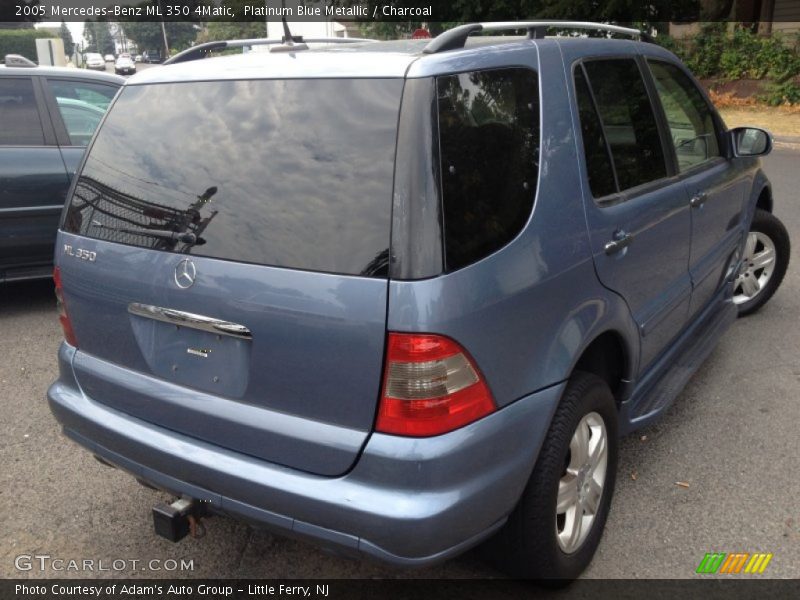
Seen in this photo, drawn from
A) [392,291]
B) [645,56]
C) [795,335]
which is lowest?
[795,335]

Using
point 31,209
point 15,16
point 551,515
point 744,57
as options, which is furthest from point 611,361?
point 15,16

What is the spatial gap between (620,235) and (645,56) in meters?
1.11

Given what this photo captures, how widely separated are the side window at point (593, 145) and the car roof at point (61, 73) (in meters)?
3.84

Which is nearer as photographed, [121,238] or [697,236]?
[121,238]

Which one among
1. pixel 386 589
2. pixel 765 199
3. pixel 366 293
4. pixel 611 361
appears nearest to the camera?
Result: pixel 366 293

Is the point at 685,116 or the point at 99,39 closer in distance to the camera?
the point at 685,116

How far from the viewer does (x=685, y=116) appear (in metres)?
3.73

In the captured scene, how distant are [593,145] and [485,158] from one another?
0.70 meters

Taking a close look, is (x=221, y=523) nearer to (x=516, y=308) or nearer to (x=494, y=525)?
(x=494, y=525)

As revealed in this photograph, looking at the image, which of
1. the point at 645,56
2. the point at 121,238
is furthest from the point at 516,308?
the point at 645,56

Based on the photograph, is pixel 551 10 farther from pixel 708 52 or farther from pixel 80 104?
pixel 80 104

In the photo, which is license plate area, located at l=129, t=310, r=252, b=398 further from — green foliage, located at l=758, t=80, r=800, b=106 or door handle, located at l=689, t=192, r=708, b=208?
green foliage, located at l=758, t=80, r=800, b=106

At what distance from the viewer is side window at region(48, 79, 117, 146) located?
5.73 m

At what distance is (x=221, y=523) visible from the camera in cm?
308
